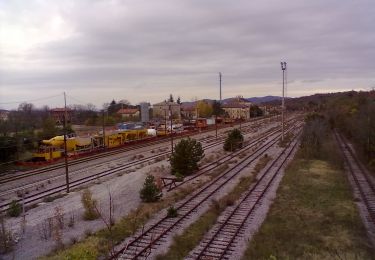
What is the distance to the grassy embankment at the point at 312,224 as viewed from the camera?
1598 centimetres

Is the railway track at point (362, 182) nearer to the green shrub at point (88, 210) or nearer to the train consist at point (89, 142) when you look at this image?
the green shrub at point (88, 210)

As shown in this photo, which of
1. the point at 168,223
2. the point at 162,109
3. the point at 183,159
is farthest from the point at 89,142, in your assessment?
the point at 162,109

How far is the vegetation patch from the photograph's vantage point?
15945 millimetres

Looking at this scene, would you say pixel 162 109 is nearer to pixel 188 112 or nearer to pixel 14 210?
pixel 188 112

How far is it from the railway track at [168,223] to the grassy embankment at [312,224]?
11.9ft

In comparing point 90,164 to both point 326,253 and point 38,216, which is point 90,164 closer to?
point 38,216

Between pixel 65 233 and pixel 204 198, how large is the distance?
8.67 m

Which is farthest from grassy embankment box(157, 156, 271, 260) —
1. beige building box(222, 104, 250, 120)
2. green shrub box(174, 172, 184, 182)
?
beige building box(222, 104, 250, 120)

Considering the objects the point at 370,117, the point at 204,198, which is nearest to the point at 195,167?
the point at 204,198

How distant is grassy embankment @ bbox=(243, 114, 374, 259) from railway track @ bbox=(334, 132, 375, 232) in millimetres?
675

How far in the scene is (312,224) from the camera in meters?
19.9

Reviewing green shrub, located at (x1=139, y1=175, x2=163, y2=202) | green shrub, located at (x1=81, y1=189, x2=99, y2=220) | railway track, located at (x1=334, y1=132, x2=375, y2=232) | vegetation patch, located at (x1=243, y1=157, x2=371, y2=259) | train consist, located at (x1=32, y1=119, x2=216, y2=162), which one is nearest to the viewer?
vegetation patch, located at (x1=243, y1=157, x2=371, y2=259)

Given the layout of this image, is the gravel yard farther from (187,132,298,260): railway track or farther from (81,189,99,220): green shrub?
(187,132,298,260): railway track

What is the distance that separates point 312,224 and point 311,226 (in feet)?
1.23
